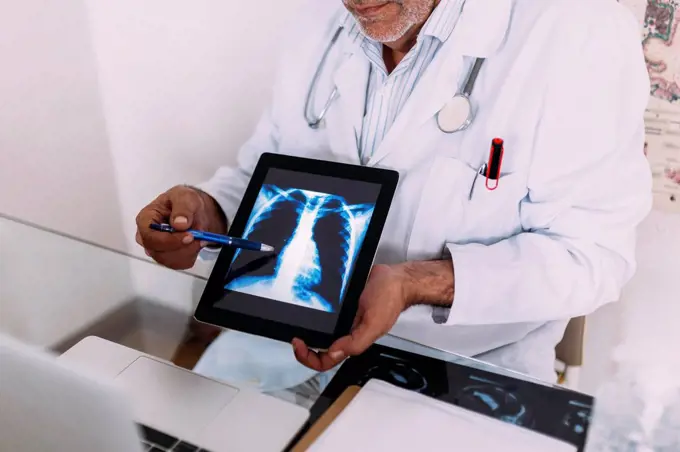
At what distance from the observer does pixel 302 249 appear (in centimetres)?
80

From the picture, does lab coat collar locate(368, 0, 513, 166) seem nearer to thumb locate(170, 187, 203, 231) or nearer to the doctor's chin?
the doctor's chin

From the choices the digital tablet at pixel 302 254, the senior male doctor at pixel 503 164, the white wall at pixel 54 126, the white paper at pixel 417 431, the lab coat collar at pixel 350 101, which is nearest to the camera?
the white paper at pixel 417 431

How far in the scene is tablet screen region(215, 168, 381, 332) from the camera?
29.5 inches

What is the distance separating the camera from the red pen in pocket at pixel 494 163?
0.87 meters

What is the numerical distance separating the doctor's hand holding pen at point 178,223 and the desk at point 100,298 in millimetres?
33

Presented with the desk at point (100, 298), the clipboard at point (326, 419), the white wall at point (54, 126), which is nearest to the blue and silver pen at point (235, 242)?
the desk at point (100, 298)

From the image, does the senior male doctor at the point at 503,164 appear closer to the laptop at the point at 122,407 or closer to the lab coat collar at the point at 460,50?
the lab coat collar at the point at 460,50

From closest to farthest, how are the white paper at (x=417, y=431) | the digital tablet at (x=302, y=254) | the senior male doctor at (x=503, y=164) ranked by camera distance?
1. the white paper at (x=417, y=431)
2. the digital tablet at (x=302, y=254)
3. the senior male doctor at (x=503, y=164)

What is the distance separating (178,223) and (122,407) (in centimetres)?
53

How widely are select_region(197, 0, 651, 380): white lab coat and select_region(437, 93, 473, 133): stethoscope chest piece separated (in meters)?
0.01

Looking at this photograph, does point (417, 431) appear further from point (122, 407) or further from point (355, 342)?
point (122, 407)

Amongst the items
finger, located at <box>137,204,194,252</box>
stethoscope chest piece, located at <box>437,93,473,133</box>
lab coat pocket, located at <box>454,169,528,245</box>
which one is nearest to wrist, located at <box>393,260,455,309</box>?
lab coat pocket, located at <box>454,169,528,245</box>

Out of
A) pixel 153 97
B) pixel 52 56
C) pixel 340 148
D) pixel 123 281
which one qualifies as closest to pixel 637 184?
pixel 340 148

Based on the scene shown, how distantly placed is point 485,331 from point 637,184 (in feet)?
1.07
